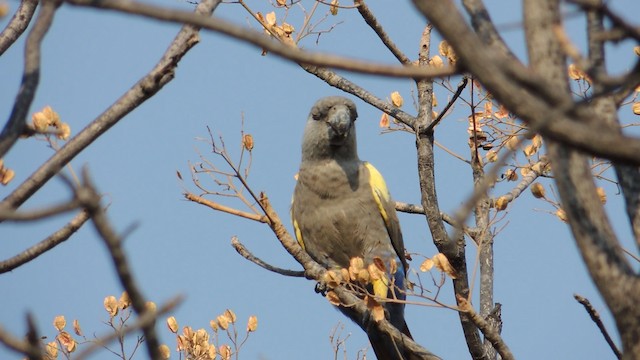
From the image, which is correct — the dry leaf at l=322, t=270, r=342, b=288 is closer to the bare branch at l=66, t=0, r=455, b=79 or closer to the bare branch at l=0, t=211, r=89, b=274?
the bare branch at l=0, t=211, r=89, b=274

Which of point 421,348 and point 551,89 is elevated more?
point 421,348

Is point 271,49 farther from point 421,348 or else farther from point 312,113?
point 312,113

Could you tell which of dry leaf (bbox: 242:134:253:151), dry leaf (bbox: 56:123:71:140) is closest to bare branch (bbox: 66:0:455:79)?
dry leaf (bbox: 56:123:71:140)

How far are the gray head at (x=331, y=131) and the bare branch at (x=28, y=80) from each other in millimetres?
3837

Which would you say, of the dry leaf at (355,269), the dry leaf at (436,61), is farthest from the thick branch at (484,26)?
the dry leaf at (436,61)

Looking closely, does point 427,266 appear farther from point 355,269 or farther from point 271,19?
point 271,19

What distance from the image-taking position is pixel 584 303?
319 centimetres

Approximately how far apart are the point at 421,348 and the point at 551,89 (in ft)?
11.5

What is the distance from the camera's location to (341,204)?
6238 millimetres

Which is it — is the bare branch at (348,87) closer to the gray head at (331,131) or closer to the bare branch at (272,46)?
the gray head at (331,131)

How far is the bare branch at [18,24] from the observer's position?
10.4 feet

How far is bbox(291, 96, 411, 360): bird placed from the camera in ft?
20.3

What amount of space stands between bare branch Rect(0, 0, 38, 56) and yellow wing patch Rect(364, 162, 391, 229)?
3352mm

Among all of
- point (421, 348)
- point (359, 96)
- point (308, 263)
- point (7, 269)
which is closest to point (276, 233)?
point (308, 263)
